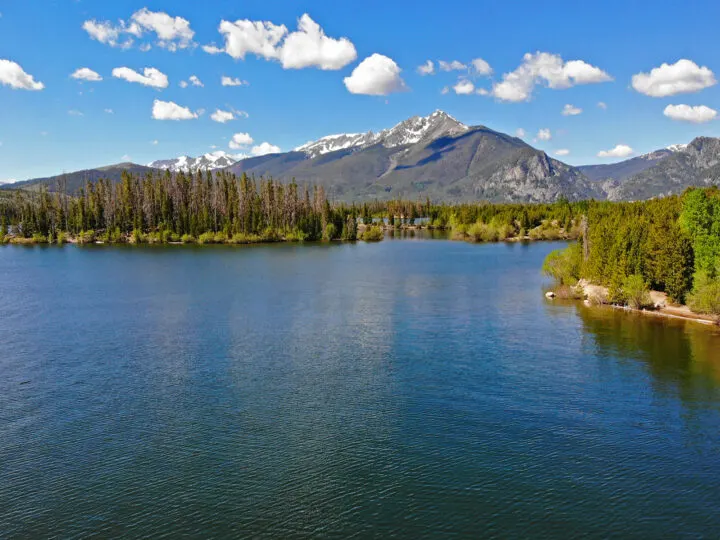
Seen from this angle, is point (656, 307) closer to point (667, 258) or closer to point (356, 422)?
point (667, 258)

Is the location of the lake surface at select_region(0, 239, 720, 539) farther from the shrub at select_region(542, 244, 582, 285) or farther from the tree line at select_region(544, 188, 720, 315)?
the shrub at select_region(542, 244, 582, 285)

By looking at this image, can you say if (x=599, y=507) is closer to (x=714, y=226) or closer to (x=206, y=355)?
(x=206, y=355)

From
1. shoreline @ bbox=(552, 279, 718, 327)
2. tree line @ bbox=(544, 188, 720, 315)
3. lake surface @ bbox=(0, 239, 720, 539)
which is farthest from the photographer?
tree line @ bbox=(544, 188, 720, 315)

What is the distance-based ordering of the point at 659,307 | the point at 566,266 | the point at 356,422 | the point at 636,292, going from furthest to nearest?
1. the point at 566,266
2. the point at 659,307
3. the point at 636,292
4. the point at 356,422

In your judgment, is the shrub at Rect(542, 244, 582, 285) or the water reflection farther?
the shrub at Rect(542, 244, 582, 285)

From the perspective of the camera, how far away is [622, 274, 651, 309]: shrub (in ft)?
281

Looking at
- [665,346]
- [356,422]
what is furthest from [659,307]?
[356,422]

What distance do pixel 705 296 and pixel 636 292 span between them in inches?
392

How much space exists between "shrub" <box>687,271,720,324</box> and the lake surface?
3.83 m

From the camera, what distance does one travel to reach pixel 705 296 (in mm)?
77500

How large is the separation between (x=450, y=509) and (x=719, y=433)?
23.8m

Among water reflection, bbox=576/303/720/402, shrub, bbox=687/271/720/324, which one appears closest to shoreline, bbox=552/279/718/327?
shrub, bbox=687/271/720/324

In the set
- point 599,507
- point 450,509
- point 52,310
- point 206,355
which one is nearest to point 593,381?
point 599,507

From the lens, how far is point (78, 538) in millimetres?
29469
